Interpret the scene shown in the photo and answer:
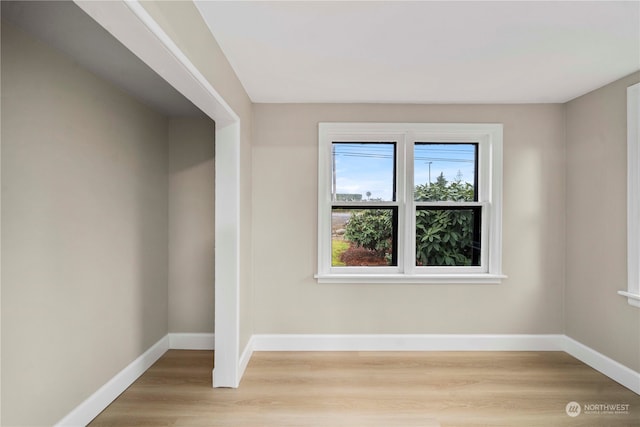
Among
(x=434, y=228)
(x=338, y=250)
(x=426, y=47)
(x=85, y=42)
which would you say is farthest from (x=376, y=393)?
(x=85, y=42)

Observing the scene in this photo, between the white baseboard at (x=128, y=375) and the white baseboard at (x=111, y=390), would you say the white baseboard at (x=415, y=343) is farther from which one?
the white baseboard at (x=111, y=390)

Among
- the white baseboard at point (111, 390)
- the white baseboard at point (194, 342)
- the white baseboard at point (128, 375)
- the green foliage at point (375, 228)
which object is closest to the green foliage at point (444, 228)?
the green foliage at point (375, 228)

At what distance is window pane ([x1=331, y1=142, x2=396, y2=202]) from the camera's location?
3.50 m

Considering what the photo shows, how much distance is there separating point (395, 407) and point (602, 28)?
274cm

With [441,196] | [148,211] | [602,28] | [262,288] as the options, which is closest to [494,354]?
[441,196]

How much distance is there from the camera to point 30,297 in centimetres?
185

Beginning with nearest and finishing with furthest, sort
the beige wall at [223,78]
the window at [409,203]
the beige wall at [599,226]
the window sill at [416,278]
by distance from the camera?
the beige wall at [223,78] < the beige wall at [599,226] < the window sill at [416,278] < the window at [409,203]

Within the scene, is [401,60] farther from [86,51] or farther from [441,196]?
[86,51]

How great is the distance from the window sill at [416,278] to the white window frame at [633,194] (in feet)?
3.16

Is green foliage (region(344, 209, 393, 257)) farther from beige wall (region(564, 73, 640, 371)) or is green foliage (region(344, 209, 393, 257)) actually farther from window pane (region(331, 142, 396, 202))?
beige wall (region(564, 73, 640, 371))

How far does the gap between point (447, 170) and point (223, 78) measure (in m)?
2.35

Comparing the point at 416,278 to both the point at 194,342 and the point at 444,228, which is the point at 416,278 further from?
the point at 194,342

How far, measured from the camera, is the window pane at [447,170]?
3490mm

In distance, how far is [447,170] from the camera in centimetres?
350
